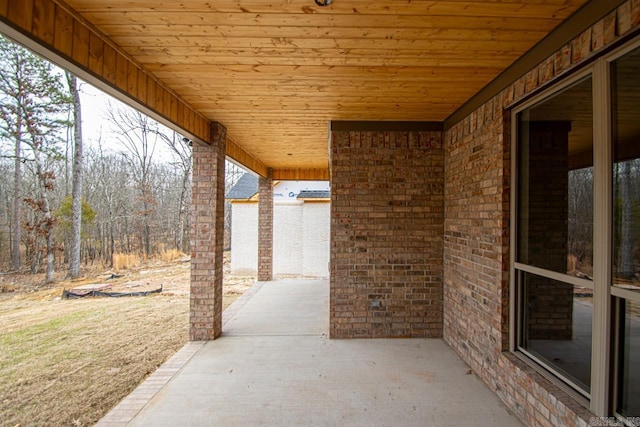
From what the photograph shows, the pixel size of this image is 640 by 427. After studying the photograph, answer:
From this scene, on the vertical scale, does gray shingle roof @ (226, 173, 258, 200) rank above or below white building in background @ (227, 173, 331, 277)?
above

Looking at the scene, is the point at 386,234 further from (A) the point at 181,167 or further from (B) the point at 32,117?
(A) the point at 181,167

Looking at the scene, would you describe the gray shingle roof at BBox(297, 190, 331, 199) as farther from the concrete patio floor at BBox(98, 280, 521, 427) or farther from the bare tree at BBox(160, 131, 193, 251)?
the concrete patio floor at BBox(98, 280, 521, 427)

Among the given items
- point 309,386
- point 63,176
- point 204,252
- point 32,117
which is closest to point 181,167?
point 63,176

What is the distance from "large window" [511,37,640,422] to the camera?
1765mm

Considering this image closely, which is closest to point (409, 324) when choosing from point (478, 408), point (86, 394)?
point (478, 408)

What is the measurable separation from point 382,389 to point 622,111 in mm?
2947

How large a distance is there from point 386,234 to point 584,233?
2407mm

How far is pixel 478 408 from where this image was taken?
2.69 metres

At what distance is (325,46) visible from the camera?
7.91 feet

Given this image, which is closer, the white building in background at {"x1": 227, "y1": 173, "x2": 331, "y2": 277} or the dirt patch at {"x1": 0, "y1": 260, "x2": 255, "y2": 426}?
the dirt patch at {"x1": 0, "y1": 260, "x2": 255, "y2": 426}

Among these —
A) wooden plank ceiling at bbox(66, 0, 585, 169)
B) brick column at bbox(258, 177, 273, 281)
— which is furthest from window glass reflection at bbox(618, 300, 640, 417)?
brick column at bbox(258, 177, 273, 281)

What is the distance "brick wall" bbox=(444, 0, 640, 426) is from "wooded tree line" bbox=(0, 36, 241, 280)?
5.75 m

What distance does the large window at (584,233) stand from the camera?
1.76 m

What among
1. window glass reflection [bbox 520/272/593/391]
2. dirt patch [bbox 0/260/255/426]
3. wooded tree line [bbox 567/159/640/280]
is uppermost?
wooded tree line [bbox 567/159/640/280]
